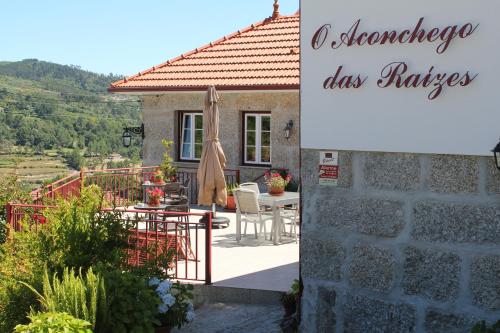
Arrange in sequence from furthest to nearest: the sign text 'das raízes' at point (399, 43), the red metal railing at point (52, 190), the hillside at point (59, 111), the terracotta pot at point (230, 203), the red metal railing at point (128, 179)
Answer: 1. the hillside at point (59, 111)
2. the red metal railing at point (128, 179)
3. the terracotta pot at point (230, 203)
4. the red metal railing at point (52, 190)
5. the sign text 'das raízes' at point (399, 43)

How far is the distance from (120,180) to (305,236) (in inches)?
380

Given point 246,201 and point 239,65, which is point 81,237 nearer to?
point 246,201

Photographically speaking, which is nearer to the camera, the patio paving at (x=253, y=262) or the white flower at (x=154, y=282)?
the white flower at (x=154, y=282)

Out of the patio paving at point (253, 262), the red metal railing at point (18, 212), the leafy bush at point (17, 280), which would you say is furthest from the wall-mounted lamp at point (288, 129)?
the leafy bush at point (17, 280)

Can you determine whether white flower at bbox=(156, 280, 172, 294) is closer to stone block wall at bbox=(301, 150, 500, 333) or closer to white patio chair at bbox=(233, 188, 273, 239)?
stone block wall at bbox=(301, 150, 500, 333)

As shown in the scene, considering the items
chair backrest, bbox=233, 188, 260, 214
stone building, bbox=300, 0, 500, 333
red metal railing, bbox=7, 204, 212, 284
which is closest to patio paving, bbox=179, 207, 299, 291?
red metal railing, bbox=7, 204, 212, 284

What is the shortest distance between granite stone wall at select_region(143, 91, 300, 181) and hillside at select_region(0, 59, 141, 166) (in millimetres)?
22028

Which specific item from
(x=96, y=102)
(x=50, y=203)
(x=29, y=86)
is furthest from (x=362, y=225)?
(x=29, y=86)

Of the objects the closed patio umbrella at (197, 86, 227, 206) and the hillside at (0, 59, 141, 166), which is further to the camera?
the hillside at (0, 59, 141, 166)

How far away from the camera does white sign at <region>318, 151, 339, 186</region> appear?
228 inches

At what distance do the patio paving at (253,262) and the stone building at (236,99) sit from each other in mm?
3980

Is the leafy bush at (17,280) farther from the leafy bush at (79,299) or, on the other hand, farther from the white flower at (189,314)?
the white flower at (189,314)

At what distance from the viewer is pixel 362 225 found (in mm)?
5672

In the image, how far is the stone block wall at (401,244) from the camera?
5074 millimetres
